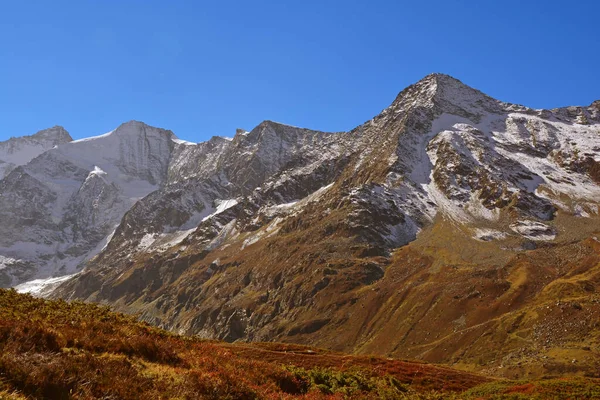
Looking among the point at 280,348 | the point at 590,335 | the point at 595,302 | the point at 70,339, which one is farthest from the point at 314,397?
the point at 595,302

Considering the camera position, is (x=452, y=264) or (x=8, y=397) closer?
(x=8, y=397)

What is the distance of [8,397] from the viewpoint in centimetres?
1158

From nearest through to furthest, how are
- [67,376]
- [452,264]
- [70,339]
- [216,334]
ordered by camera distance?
[67,376] → [70,339] → [452,264] → [216,334]

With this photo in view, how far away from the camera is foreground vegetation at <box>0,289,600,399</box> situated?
44.4 feet

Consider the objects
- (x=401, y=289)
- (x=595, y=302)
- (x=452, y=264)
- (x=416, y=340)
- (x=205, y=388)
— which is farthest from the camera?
(x=452, y=264)

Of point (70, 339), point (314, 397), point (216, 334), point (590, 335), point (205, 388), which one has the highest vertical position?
point (70, 339)

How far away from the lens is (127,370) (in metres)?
15.6

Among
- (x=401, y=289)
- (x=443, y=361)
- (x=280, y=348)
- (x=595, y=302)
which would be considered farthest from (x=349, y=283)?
(x=280, y=348)

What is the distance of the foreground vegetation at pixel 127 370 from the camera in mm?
13523

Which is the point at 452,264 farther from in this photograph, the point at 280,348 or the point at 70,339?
the point at 70,339

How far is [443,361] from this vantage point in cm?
11269

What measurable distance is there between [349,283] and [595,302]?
3413 inches

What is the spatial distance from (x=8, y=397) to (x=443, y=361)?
113 meters

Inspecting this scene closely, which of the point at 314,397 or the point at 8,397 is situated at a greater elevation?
the point at 8,397
